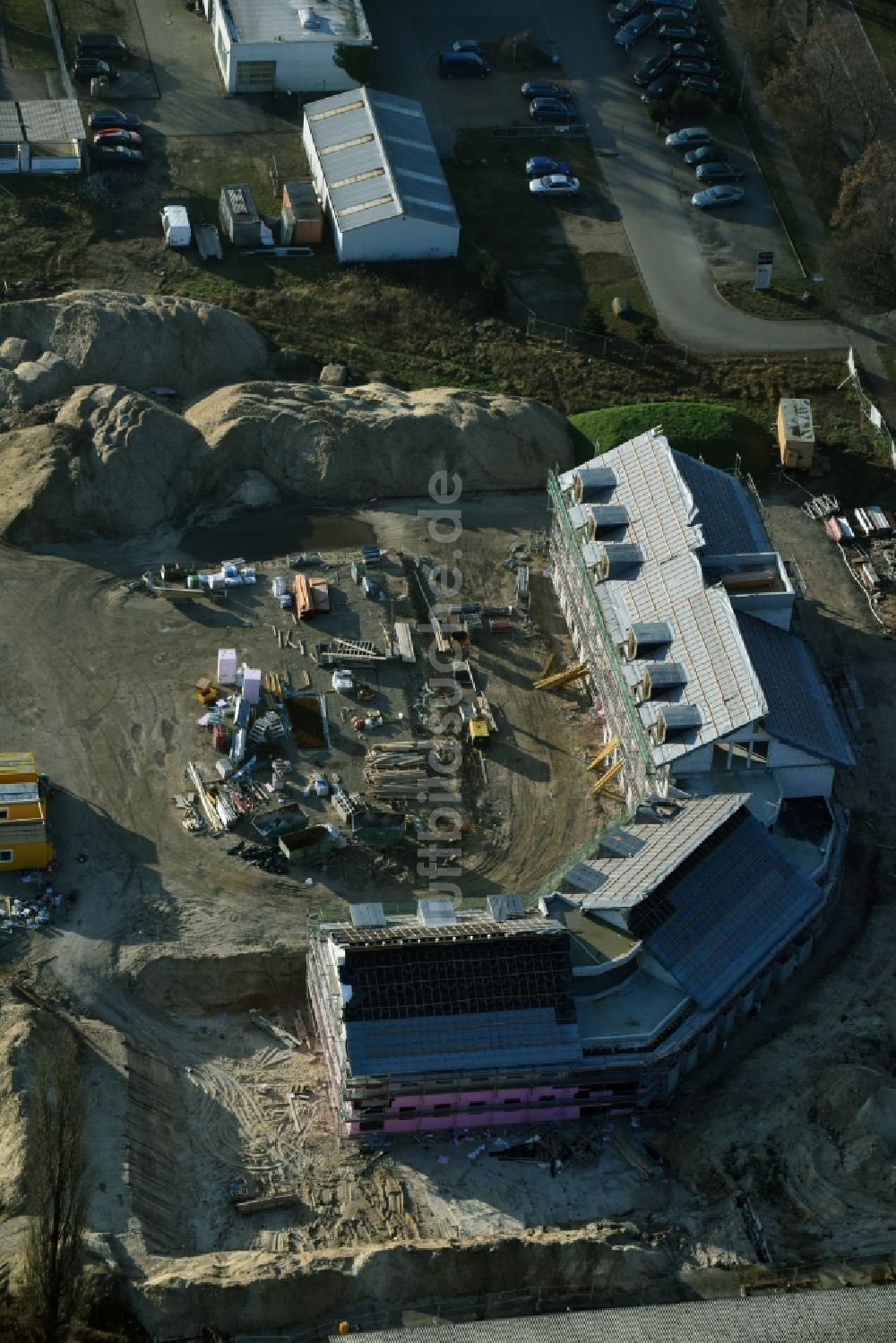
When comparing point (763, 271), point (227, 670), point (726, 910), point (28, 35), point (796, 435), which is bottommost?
point (796, 435)

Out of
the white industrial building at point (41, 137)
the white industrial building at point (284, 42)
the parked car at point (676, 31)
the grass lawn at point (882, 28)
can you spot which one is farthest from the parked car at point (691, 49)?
the white industrial building at point (41, 137)

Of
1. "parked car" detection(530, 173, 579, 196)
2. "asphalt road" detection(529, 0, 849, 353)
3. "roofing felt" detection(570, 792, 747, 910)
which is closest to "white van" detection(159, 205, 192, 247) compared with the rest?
"parked car" detection(530, 173, 579, 196)

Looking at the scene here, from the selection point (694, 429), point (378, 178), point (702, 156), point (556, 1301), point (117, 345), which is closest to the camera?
point (556, 1301)

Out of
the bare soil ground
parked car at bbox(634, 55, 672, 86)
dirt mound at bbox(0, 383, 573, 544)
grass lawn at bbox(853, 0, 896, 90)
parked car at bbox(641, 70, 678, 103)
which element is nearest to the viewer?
the bare soil ground

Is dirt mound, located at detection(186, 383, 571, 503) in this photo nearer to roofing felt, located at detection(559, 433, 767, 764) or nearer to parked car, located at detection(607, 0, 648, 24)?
roofing felt, located at detection(559, 433, 767, 764)

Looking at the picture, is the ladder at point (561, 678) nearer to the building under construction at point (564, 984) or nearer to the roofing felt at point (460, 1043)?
the building under construction at point (564, 984)

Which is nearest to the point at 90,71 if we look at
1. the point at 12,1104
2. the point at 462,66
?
the point at 462,66

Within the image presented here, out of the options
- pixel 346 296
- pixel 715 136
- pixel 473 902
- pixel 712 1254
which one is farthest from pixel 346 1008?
pixel 715 136

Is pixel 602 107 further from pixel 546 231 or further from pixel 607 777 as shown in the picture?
pixel 607 777
